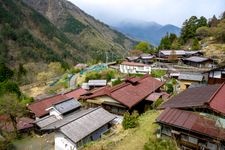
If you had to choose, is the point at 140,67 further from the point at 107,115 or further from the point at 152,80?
the point at 107,115

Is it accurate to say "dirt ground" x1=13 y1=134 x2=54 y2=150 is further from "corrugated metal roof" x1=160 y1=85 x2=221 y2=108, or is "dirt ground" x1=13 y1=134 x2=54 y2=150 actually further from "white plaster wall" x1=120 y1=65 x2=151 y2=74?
"white plaster wall" x1=120 y1=65 x2=151 y2=74

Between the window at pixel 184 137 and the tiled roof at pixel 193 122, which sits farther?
the window at pixel 184 137

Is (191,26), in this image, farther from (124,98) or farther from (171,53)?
(124,98)

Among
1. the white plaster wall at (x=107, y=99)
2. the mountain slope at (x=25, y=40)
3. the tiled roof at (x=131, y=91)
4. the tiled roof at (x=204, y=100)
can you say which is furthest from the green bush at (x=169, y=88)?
the mountain slope at (x=25, y=40)

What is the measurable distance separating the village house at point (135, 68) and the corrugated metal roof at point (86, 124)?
Result: 28.6m

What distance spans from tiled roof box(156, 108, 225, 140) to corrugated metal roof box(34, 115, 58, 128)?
2125 cm

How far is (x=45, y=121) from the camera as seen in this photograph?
37688mm

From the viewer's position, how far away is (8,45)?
453ft

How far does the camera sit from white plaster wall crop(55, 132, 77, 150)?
27186mm

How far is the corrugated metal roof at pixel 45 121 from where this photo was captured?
3716cm

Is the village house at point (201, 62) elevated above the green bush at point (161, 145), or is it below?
above

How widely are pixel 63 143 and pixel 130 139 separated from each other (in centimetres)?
817

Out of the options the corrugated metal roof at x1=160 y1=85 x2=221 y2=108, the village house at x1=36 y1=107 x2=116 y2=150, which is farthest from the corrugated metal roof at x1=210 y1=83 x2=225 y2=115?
the village house at x1=36 y1=107 x2=116 y2=150

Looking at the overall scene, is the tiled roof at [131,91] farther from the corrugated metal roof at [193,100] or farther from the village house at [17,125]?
the village house at [17,125]
